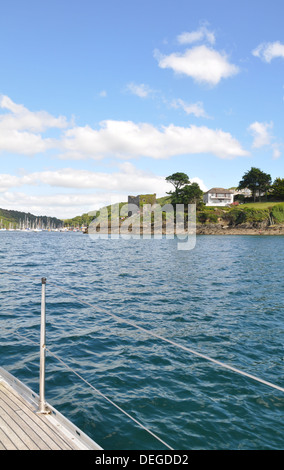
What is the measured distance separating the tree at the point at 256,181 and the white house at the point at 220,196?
1075 cm

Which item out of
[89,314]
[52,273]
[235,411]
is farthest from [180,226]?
[235,411]

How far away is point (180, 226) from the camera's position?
375 feet

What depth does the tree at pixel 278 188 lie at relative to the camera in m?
118

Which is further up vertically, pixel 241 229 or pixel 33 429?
pixel 241 229

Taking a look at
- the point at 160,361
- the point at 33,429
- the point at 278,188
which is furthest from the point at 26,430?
the point at 278,188

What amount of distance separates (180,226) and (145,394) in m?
108

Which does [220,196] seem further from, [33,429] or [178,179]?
[33,429]

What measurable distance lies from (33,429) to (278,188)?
12843 cm

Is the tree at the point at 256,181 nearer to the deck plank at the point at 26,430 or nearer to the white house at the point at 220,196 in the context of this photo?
the white house at the point at 220,196

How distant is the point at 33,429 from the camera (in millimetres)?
4219

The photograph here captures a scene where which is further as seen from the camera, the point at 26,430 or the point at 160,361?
the point at 160,361

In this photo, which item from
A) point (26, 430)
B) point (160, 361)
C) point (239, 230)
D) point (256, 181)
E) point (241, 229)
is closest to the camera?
point (26, 430)

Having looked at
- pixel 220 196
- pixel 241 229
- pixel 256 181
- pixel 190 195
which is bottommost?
pixel 241 229

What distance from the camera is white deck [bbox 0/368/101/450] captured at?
154 inches
